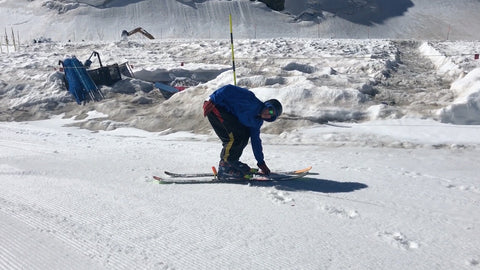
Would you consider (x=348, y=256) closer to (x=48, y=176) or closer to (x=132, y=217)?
(x=132, y=217)

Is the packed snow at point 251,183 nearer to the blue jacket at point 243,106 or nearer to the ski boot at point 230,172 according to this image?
the ski boot at point 230,172

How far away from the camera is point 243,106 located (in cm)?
559

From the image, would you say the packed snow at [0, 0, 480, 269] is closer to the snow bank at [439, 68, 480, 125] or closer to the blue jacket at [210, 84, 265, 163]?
the snow bank at [439, 68, 480, 125]

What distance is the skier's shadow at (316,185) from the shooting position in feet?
17.9

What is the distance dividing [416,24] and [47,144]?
56454mm

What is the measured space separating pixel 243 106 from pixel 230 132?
396 mm

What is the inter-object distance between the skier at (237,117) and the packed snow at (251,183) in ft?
1.34

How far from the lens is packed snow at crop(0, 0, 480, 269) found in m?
3.63

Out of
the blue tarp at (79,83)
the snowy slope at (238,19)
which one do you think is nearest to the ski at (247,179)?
the blue tarp at (79,83)

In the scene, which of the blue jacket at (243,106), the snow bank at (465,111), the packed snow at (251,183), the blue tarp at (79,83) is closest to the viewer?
the packed snow at (251,183)

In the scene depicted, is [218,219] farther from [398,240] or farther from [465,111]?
[465,111]

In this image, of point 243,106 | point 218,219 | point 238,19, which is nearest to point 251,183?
point 243,106

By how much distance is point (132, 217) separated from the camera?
4430 mm

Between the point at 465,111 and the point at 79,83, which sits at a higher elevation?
the point at 465,111
